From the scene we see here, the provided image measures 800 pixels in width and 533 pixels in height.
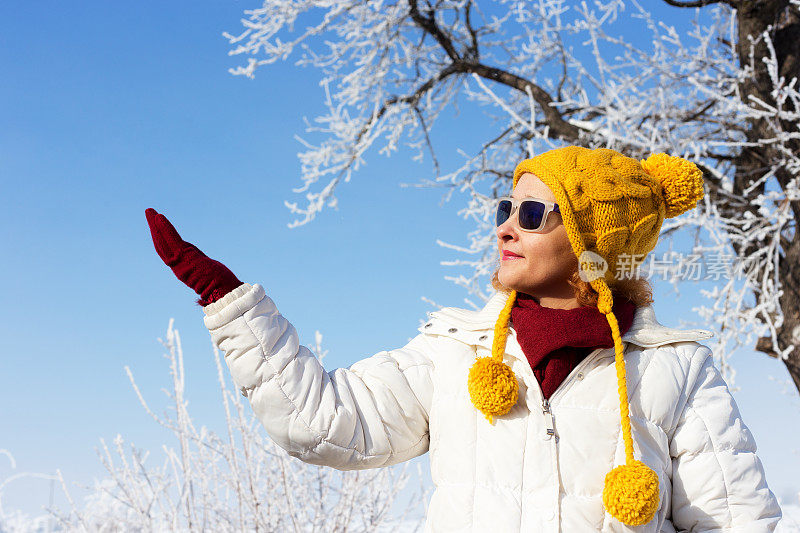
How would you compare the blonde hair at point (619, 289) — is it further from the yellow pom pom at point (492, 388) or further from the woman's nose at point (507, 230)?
the yellow pom pom at point (492, 388)

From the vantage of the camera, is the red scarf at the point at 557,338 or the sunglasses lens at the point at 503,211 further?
the sunglasses lens at the point at 503,211

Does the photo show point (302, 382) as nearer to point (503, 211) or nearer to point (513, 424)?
point (513, 424)

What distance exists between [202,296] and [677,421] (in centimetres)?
122

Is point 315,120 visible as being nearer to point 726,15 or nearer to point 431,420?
point 726,15

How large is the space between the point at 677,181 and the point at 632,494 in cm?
90

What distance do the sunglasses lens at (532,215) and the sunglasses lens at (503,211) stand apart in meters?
0.06

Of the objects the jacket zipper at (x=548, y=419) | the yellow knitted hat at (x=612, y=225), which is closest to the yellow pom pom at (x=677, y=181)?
the yellow knitted hat at (x=612, y=225)

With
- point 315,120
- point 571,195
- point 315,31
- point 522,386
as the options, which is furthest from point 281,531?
point 315,31

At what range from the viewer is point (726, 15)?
630 cm

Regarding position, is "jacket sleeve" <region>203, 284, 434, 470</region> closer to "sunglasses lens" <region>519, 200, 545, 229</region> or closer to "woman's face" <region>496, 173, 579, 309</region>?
"woman's face" <region>496, 173, 579, 309</region>

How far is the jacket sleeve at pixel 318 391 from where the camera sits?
1.59 m

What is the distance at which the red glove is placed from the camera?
1556mm

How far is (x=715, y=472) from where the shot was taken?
1.74m

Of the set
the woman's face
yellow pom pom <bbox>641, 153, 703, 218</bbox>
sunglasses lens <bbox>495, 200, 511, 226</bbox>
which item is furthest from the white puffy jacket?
yellow pom pom <bbox>641, 153, 703, 218</bbox>
